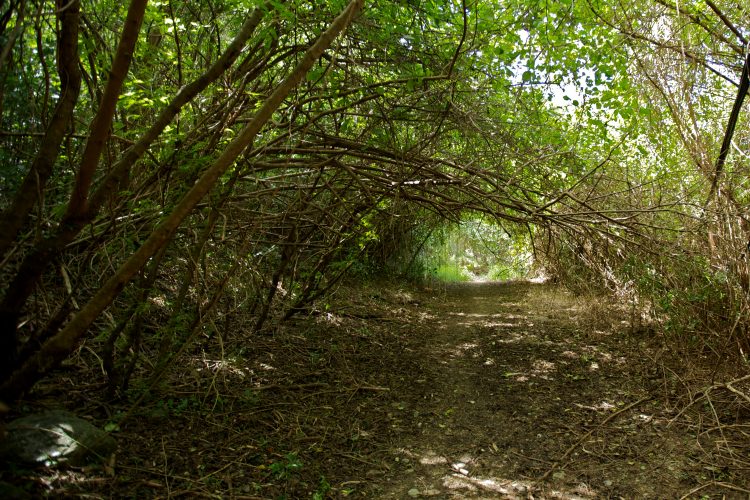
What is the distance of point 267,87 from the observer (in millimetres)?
4477

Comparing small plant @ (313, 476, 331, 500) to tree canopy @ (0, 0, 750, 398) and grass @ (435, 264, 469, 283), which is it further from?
grass @ (435, 264, 469, 283)

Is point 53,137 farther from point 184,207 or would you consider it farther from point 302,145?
point 302,145

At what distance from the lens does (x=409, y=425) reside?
14.2ft

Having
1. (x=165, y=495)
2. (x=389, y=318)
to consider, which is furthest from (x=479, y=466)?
(x=389, y=318)

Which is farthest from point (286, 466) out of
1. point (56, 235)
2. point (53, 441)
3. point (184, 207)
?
point (56, 235)

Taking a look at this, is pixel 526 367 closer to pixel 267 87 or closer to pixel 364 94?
pixel 364 94

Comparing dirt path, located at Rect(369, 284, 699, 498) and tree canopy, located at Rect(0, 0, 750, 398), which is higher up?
tree canopy, located at Rect(0, 0, 750, 398)

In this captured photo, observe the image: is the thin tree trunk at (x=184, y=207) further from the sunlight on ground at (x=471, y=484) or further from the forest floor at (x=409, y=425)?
the sunlight on ground at (x=471, y=484)

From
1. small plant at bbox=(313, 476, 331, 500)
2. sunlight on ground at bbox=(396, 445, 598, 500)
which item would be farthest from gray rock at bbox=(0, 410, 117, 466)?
sunlight on ground at bbox=(396, 445, 598, 500)

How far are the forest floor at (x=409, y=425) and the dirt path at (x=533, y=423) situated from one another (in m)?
0.02

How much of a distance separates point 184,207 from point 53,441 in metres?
1.42

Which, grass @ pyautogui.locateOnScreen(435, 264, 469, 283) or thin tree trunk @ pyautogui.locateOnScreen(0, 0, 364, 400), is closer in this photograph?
thin tree trunk @ pyautogui.locateOnScreen(0, 0, 364, 400)

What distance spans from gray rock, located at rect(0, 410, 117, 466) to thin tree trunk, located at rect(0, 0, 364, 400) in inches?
13.2

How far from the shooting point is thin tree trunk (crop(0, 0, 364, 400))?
264 centimetres
